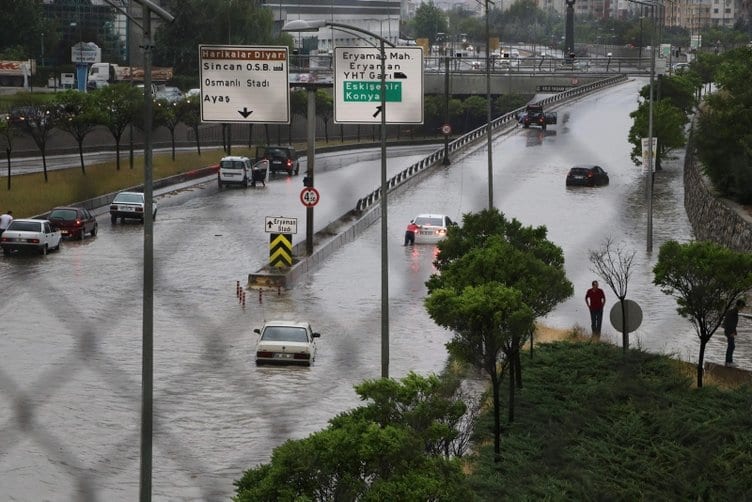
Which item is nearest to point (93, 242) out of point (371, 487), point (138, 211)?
point (138, 211)

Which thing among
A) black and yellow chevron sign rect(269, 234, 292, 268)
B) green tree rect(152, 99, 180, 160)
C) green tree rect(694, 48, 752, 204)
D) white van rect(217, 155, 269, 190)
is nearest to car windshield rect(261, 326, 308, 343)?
black and yellow chevron sign rect(269, 234, 292, 268)

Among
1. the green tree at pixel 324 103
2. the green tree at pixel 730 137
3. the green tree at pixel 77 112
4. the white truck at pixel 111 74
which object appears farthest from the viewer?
the green tree at pixel 324 103

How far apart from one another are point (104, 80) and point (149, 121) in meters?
20.6

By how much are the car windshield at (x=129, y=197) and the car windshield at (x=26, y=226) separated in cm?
186

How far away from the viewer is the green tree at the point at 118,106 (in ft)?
51.2

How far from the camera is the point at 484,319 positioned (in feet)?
19.1

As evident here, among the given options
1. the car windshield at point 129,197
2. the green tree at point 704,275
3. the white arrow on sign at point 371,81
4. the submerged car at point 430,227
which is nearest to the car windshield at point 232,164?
the car windshield at point 129,197

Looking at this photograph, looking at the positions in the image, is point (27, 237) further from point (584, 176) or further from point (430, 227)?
point (584, 176)

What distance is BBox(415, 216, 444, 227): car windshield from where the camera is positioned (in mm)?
13458

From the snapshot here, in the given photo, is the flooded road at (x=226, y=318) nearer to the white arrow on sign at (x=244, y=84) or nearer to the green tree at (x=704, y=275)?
the green tree at (x=704, y=275)

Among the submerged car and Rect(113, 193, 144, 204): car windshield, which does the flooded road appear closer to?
the submerged car

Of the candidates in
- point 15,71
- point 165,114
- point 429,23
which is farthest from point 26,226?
point 429,23

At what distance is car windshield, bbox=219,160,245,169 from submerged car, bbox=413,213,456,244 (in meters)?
3.87

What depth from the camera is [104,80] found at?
24500 millimetres
